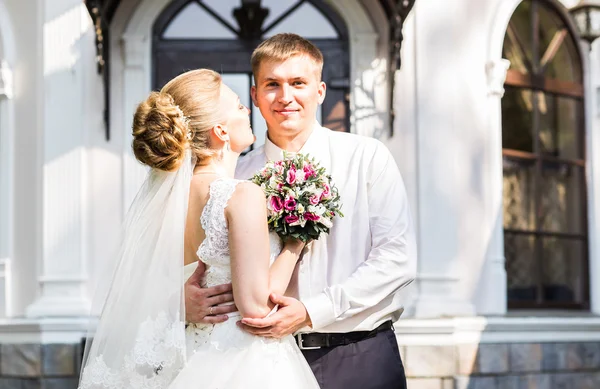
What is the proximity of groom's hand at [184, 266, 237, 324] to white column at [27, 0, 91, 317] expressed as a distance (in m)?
3.75

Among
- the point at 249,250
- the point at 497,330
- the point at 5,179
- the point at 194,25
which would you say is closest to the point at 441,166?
the point at 497,330

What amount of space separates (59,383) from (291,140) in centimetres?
366

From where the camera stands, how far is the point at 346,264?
3.34m

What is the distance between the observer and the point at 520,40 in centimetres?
762

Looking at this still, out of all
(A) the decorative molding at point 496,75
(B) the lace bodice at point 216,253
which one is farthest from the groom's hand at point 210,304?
(A) the decorative molding at point 496,75

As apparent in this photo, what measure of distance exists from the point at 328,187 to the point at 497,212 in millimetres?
4232

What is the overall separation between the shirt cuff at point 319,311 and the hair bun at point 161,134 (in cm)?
60

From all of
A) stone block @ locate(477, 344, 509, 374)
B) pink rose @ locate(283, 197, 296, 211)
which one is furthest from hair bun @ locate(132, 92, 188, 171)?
stone block @ locate(477, 344, 509, 374)

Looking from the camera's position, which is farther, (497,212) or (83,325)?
(497,212)

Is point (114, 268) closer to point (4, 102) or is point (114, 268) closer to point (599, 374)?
point (4, 102)

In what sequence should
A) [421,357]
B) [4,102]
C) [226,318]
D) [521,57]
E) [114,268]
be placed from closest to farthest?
[226,318], [114,268], [421,357], [4,102], [521,57]

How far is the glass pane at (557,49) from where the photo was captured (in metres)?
7.80

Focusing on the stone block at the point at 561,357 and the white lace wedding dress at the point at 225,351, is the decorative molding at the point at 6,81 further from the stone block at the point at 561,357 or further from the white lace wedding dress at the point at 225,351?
Answer: the white lace wedding dress at the point at 225,351

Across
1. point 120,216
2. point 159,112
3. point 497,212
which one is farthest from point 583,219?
point 159,112
